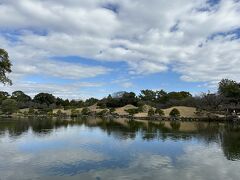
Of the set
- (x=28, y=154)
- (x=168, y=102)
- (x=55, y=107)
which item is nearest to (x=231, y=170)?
(x=28, y=154)

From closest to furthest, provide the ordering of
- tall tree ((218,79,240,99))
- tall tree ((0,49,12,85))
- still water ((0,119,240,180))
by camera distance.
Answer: still water ((0,119,240,180)) < tall tree ((0,49,12,85)) < tall tree ((218,79,240,99))

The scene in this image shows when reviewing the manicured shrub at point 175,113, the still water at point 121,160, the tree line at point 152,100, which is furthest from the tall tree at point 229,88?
the still water at point 121,160

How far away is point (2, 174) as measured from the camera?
17.9 m

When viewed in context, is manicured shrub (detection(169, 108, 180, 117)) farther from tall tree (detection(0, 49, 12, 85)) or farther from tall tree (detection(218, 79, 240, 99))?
tall tree (detection(0, 49, 12, 85))

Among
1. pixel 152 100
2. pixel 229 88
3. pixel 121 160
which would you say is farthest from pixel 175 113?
pixel 121 160

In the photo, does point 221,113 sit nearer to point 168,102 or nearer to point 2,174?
point 168,102

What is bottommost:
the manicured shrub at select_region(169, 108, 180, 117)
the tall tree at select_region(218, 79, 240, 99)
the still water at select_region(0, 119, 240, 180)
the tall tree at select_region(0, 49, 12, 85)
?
the still water at select_region(0, 119, 240, 180)

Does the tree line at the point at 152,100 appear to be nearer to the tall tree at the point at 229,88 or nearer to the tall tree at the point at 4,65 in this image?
the tall tree at the point at 229,88

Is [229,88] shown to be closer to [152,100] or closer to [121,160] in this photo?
[152,100]

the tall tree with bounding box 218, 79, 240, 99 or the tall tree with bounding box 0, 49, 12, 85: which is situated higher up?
the tall tree with bounding box 218, 79, 240, 99

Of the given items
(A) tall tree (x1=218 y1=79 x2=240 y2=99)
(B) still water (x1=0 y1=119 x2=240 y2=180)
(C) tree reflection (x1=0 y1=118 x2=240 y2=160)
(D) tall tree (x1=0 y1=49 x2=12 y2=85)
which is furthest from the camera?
(A) tall tree (x1=218 y1=79 x2=240 y2=99)

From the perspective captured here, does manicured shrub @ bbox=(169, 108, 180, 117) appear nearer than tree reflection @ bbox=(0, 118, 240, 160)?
No

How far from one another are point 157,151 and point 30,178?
41.7ft

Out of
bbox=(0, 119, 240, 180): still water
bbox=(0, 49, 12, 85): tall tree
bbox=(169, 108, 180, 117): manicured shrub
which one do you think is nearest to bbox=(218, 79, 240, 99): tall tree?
bbox=(169, 108, 180, 117): manicured shrub
